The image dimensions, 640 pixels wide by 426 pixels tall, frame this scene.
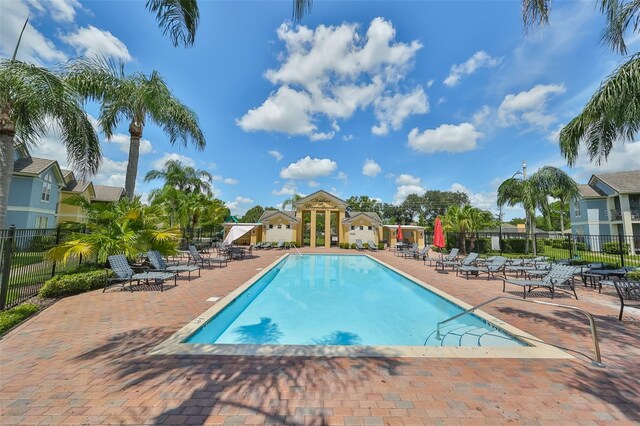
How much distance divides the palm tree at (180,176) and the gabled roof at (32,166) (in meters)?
7.60

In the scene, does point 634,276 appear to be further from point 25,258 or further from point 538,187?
point 25,258

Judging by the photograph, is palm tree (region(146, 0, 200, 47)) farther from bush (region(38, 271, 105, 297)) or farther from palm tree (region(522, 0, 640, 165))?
bush (region(38, 271, 105, 297))

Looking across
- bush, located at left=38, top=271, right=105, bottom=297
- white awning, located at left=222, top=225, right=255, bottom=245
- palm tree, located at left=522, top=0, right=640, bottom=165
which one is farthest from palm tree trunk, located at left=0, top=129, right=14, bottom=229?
palm tree, located at left=522, top=0, right=640, bottom=165

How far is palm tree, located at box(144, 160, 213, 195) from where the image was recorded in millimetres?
29031

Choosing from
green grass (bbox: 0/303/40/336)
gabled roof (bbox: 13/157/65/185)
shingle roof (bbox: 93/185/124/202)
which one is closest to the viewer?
green grass (bbox: 0/303/40/336)

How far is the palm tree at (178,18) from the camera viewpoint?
537 cm

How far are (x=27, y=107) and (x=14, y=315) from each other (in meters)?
5.20

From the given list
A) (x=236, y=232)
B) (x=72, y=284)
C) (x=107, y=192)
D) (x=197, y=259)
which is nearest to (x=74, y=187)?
(x=107, y=192)

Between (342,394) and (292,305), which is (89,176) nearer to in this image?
(292,305)

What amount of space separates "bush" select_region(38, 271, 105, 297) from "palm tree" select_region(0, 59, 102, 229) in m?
1.99

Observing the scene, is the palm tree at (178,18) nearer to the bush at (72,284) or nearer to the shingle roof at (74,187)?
the bush at (72,284)

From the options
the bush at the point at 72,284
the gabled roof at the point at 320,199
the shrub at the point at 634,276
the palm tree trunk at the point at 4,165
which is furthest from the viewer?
the gabled roof at the point at 320,199

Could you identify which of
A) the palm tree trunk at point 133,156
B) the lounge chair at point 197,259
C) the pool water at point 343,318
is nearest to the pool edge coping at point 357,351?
the pool water at point 343,318

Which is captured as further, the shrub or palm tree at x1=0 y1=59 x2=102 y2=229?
the shrub
